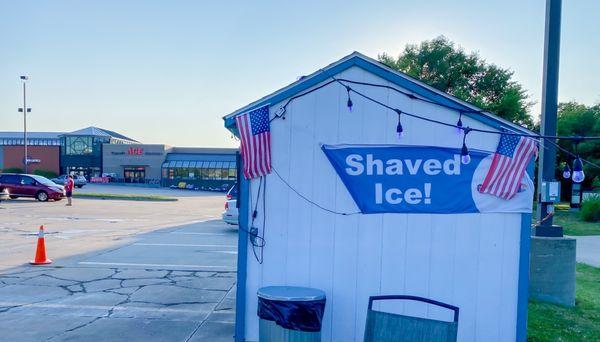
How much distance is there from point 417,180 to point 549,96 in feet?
13.7

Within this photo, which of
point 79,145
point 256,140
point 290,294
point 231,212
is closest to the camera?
point 290,294

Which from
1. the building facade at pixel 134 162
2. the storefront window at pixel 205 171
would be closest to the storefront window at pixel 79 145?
the building facade at pixel 134 162

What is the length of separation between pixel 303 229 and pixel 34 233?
12435 millimetres

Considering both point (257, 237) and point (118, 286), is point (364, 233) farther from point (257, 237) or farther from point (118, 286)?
point (118, 286)

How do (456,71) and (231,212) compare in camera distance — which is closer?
(231,212)

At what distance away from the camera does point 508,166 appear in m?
5.25

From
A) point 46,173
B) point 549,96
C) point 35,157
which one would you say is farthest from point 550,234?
point 35,157

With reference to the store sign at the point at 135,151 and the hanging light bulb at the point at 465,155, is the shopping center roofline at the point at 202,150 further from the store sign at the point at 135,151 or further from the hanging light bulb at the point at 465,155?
the hanging light bulb at the point at 465,155

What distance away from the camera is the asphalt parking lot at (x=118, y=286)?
5902mm

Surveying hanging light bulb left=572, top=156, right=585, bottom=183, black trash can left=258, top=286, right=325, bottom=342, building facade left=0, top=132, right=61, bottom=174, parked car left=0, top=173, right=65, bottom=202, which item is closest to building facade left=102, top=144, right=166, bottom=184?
building facade left=0, top=132, right=61, bottom=174

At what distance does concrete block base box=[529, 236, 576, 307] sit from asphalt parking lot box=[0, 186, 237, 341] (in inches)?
208

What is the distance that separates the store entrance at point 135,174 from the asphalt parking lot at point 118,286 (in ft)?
151

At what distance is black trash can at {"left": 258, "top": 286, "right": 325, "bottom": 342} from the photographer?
441 centimetres

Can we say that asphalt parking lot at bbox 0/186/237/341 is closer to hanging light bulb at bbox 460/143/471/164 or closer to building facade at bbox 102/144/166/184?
hanging light bulb at bbox 460/143/471/164
